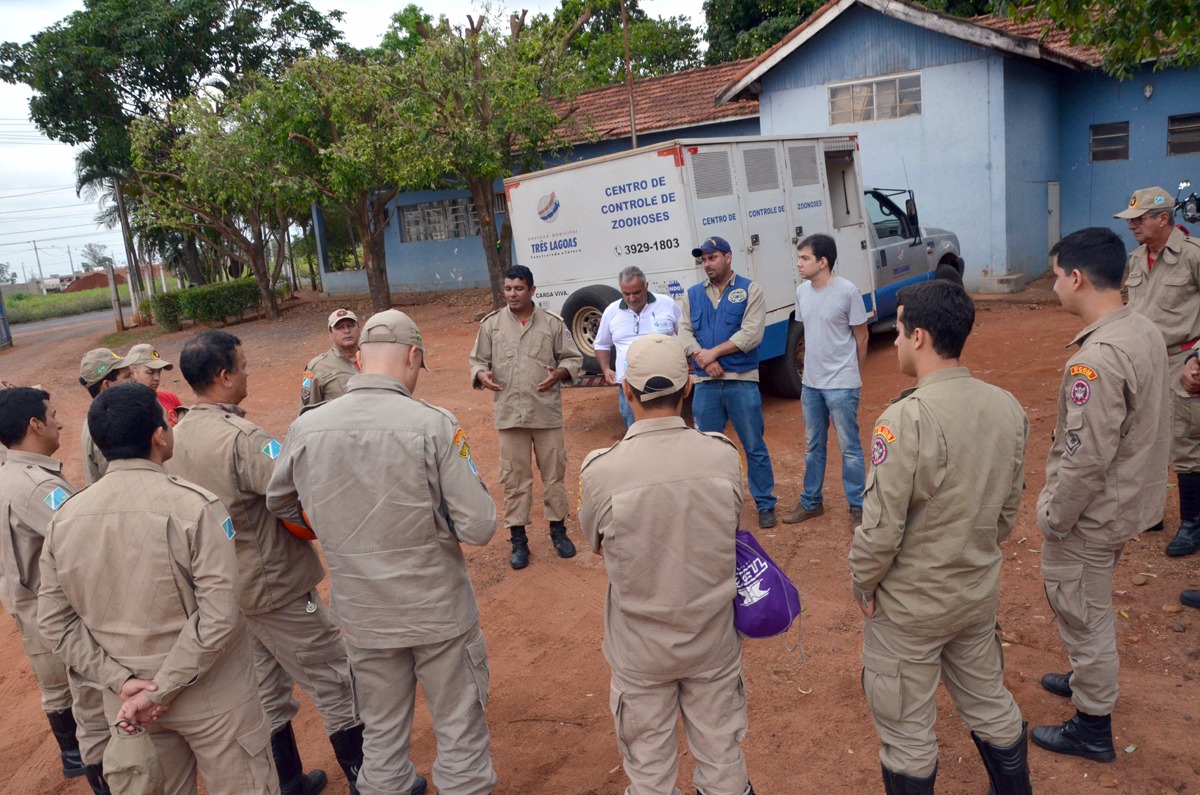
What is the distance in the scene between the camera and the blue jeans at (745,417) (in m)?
5.67

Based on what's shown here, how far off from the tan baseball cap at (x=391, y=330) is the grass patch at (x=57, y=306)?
38639mm

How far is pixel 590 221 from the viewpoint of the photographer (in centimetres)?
786

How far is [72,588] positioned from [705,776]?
203cm

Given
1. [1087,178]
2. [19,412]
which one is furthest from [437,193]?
[19,412]

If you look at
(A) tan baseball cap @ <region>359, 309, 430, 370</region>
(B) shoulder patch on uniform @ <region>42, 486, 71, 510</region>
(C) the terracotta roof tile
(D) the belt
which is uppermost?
(C) the terracotta roof tile

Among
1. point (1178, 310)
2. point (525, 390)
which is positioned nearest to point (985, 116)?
point (1178, 310)

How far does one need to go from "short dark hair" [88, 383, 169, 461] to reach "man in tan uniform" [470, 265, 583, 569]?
298 cm

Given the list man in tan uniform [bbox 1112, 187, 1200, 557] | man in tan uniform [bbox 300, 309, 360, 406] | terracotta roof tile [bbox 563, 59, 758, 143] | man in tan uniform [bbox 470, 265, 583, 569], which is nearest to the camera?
man in tan uniform [bbox 1112, 187, 1200, 557]

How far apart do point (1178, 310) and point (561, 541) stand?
12.8ft

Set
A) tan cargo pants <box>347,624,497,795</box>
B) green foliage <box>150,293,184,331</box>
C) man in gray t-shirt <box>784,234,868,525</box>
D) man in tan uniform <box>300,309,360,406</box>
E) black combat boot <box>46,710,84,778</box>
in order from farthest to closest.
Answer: green foliage <box>150,293,184,331</box> → man in gray t-shirt <box>784,234,868,525</box> → man in tan uniform <box>300,309,360,406</box> → black combat boot <box>46,710,84,778</box> → tan cargo pants <box>347,624,497,795</box>

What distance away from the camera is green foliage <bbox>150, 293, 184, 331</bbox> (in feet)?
71.5

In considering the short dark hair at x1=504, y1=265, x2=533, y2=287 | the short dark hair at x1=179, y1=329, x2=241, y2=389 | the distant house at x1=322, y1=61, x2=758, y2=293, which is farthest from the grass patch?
the short dark hair at x1=179, y1=329, x2=241, y2=389

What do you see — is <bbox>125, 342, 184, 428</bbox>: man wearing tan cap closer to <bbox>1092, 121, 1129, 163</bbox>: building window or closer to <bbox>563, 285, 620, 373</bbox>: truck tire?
<bbox>563, 285, 620, 373</bbox>: truck tire

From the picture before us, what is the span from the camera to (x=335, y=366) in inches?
203
